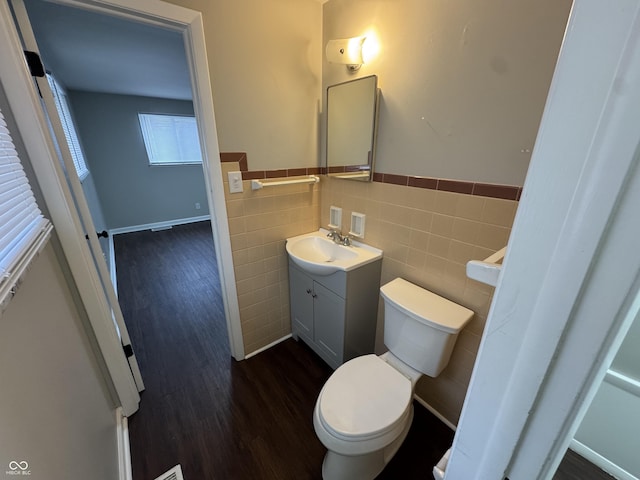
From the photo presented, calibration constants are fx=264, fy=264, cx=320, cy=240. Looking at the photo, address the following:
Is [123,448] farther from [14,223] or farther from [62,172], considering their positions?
[62,172]

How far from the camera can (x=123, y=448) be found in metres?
1.32

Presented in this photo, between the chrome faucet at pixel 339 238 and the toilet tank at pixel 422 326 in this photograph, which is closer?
the toilet tank at pixel 422 326

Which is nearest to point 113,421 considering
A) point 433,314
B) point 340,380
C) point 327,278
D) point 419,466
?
point 340,380

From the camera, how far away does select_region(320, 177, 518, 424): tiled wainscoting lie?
115 centimetres

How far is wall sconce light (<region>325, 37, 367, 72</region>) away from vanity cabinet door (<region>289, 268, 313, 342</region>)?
129cm

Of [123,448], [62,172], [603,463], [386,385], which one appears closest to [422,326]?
[386,385]

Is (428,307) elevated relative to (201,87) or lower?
lower

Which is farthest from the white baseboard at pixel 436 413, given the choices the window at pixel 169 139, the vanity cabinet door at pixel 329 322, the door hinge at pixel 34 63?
the window at pixel 169 139

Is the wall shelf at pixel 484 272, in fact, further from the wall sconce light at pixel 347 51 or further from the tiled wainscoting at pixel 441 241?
the wall sconce light at pixel 347 51

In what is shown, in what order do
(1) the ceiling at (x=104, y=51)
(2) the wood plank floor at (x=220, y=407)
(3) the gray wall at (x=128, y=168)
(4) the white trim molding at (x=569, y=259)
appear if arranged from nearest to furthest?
(4) the white trim molding at (x=569, y=259) < (2) the wood plank floor at (x=220, y=407) < (1) the ceiling at (x=104, y=51) < (3) the gray wall at (x=128, y=168)

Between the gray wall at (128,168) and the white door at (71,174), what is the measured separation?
142 inches

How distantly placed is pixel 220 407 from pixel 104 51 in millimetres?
3014

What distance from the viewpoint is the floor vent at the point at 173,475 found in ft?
4.09

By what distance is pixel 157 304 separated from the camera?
8.29ft
